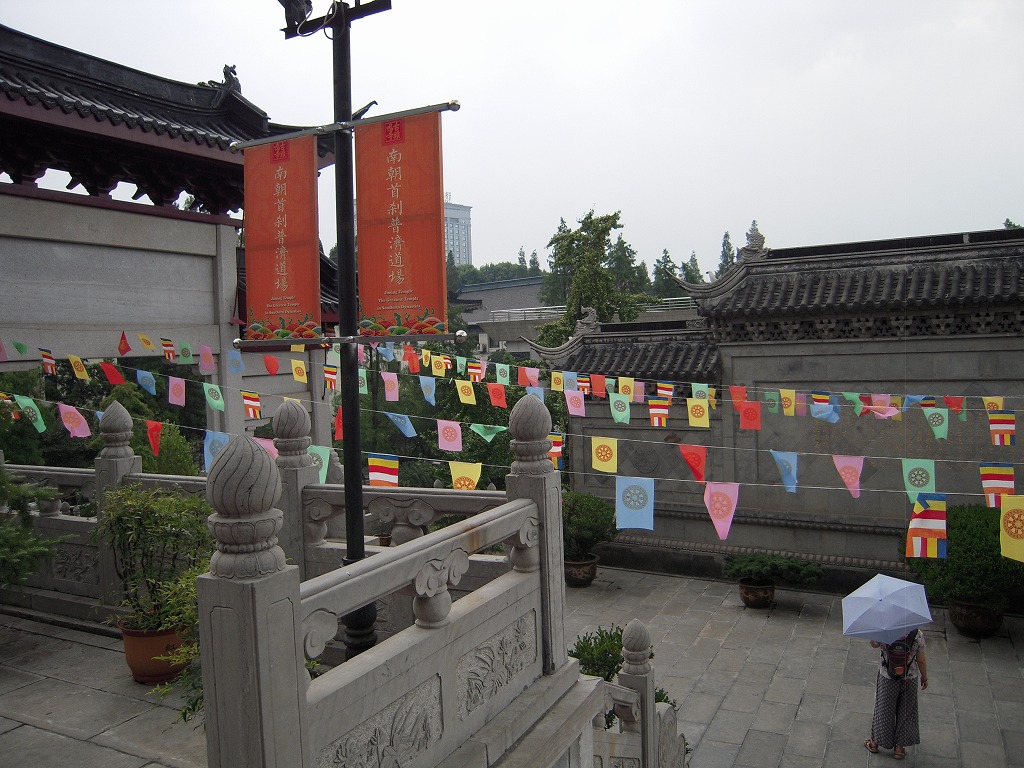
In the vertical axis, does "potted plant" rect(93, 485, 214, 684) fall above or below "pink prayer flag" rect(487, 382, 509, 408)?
below

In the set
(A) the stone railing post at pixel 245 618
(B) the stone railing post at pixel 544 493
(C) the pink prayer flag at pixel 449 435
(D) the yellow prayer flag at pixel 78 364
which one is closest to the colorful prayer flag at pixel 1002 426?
(C) the pink prayer flag at pixel 449 435

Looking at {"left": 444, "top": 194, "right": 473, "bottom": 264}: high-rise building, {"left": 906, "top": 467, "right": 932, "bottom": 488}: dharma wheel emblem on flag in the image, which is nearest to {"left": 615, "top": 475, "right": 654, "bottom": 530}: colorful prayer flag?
Answer: {"left": 906, "top": 467, "right": 932, "bottom": 488}: dharma wheel emblem on flag

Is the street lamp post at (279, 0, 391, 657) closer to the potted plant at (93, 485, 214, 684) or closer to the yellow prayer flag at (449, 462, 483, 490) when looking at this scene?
the potted plant at (93, 485, 214, 684)

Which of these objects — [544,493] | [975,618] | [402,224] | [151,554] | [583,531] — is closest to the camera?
[402,224]

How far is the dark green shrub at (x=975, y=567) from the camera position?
11180 mm

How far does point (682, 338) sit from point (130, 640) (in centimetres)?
1293

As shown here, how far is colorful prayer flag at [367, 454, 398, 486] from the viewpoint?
8.98 m

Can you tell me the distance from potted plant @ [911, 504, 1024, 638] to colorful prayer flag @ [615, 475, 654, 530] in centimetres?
521

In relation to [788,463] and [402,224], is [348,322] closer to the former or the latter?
[402,224]

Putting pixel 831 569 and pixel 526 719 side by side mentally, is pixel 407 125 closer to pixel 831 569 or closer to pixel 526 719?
pixel 526 719

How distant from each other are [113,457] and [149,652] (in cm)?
194

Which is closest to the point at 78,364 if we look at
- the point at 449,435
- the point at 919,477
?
the point at 449,435

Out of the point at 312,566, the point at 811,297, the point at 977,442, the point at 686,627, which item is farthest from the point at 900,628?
the point at 811,297

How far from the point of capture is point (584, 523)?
14367mm
